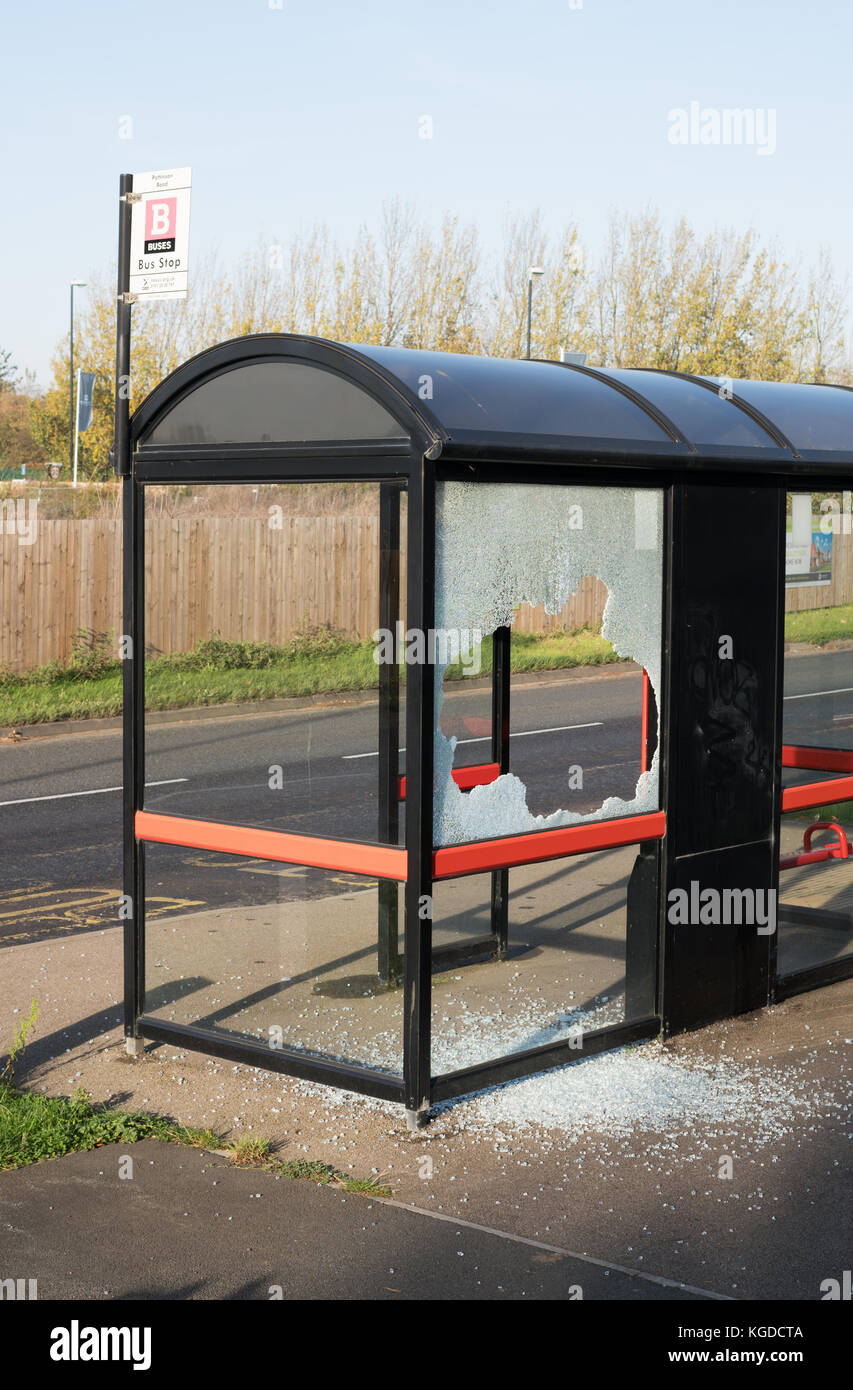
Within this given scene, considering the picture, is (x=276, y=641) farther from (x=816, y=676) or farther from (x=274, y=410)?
(x=816, y=676)

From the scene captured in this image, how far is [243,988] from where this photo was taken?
6.68 metres

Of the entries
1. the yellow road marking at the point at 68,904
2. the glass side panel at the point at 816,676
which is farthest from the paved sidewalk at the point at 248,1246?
the yellow road marking at the point at 68,904

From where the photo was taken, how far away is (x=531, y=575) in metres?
5.61

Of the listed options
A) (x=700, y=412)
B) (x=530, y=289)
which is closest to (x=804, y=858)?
(x=700, y=412)

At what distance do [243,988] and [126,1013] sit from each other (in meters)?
0.79

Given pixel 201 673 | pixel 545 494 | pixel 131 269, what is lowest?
pixel 201 673

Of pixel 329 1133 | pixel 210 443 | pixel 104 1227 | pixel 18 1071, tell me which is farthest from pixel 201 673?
pixel 104 1227

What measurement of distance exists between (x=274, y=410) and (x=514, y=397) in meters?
0.85

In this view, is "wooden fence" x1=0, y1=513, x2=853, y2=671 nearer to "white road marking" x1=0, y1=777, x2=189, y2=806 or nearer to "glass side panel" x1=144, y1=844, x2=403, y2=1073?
"glass side panel" x1=144, y1=844, x2=403, y2=1073

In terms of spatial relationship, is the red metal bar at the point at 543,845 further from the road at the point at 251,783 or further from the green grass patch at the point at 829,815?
the green grass patch at the point at 829,815

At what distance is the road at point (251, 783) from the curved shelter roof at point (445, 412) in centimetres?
111

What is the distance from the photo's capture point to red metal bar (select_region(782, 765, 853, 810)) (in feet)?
22.0
